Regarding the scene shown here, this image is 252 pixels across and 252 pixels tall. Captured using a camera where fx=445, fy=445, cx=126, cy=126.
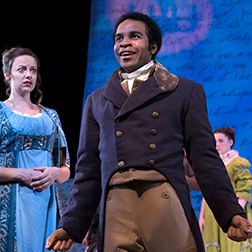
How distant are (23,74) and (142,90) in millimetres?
1520

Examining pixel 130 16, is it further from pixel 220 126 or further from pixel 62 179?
pixel 220 126

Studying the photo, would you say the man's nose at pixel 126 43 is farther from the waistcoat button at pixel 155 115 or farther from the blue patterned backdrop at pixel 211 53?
the blue patterned backdrop at pixel 211 53

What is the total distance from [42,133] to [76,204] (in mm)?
1292

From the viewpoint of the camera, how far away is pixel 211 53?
17.3ft

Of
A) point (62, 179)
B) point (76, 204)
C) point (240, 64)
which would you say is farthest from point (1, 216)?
point (240, 64)

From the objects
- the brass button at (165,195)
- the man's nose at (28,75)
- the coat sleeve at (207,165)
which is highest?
the man's nose at (28,75)

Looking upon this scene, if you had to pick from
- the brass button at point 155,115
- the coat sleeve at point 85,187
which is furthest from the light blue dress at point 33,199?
the brass button at point 155,115

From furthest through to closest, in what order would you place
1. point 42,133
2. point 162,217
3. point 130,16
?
point 42,133, point 130,16, point 162,217

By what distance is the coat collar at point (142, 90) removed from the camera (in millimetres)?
1742

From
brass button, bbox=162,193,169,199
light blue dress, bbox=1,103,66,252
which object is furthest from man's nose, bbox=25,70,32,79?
brass button, bbox=162,193,169,199

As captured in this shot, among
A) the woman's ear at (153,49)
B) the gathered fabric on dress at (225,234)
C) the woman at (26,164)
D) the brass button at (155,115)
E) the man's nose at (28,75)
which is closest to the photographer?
the brass button at (155,115)

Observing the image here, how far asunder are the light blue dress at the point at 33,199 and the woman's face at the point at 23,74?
0.59 feet

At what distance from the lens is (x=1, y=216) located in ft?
8.98

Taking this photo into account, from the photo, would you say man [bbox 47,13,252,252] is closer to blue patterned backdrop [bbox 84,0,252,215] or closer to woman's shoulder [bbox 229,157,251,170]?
woman's shoulder [bbox 229,157,251,170]
